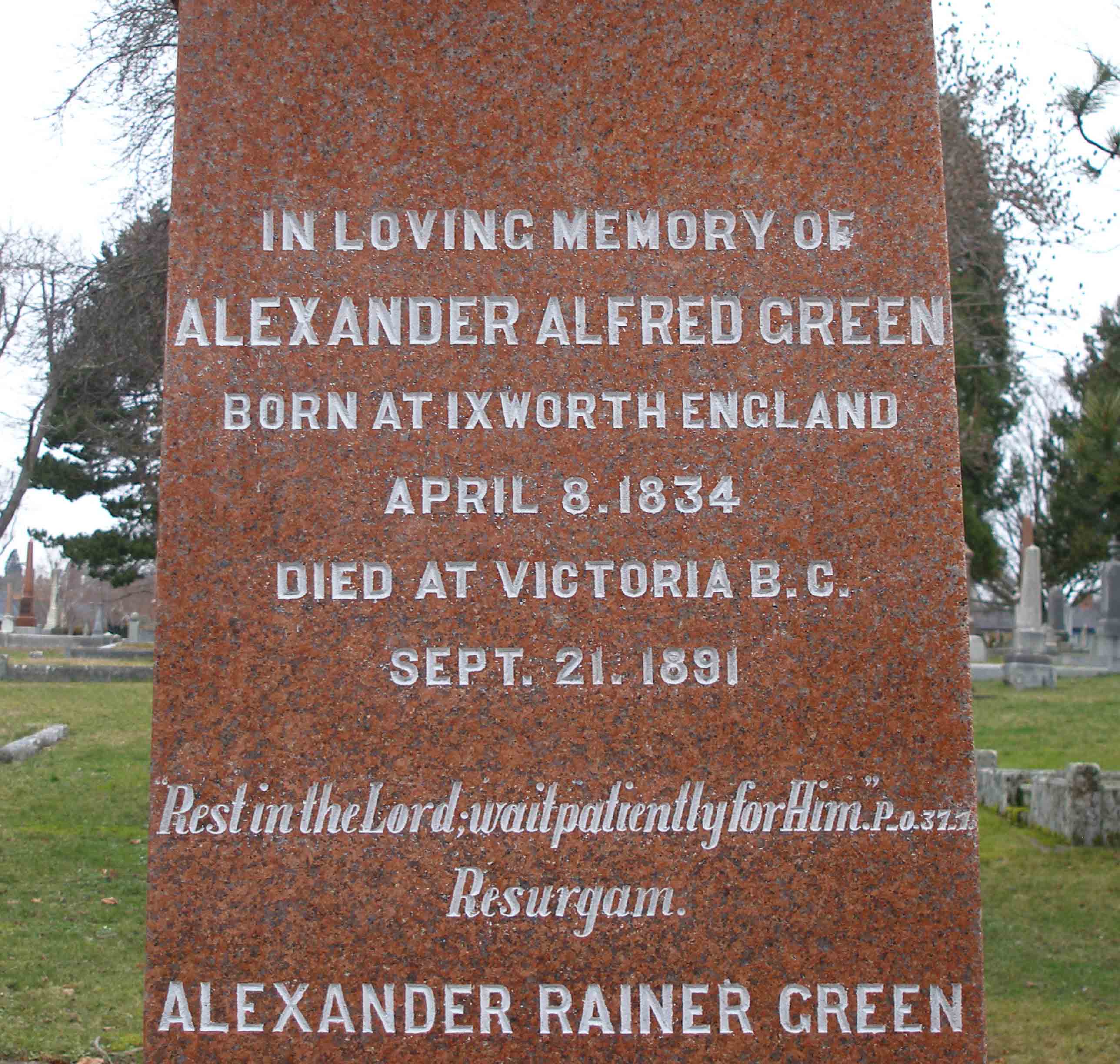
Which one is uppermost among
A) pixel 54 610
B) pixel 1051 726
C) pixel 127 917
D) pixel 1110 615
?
Result: pixel 54 610

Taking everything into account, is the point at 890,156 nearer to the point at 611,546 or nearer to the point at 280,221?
the point at 611,546

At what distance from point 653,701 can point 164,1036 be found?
1.31 m

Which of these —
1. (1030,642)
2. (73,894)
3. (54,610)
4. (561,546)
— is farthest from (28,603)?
(561,546)

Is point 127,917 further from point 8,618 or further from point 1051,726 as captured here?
point 8,618

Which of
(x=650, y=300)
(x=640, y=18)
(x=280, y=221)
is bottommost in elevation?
(x=650, y=300)

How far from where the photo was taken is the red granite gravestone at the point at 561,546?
3049 millimetres

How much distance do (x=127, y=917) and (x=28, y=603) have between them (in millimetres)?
44445

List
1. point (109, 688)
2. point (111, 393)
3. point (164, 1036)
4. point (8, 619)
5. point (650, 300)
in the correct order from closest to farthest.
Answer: point (164, 1036)
point (650, 300)
point (111, 393)
point (109, 688)
point (8, 619)

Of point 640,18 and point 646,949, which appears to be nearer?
point 646,949

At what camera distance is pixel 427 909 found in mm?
3062

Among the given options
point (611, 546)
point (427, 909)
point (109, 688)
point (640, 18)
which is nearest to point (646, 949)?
point (427, 909)

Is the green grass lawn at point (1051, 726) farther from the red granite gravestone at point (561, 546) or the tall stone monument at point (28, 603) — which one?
the tall stone monument at point (28, 603)

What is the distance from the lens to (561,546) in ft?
10.4

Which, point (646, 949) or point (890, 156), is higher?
point (890, 156)
